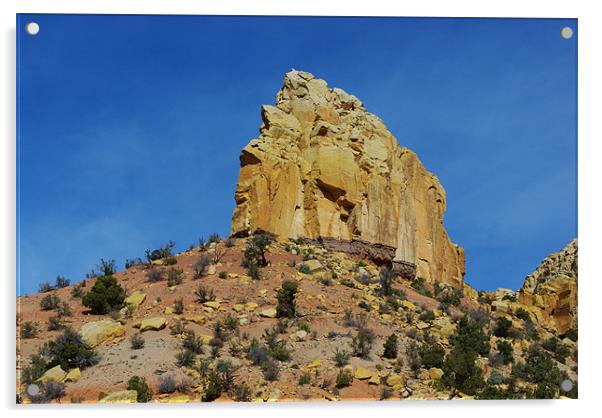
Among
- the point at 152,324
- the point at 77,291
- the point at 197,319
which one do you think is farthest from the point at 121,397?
the point at 77,291

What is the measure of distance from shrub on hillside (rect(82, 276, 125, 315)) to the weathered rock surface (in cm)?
135

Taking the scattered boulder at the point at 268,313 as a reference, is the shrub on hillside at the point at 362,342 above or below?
below

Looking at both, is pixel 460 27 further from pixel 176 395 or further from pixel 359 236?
pixel 359 236

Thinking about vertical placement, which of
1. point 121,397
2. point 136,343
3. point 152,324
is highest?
point 152,324

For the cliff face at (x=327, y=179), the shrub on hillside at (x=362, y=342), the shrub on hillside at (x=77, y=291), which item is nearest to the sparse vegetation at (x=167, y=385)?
the shrub on hillside at (x=362, y=342)

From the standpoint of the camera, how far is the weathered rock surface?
16844 millimetres

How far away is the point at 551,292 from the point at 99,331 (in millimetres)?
18966

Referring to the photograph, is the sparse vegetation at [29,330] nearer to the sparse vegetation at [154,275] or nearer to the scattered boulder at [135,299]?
the scattered boulder at [135,299]

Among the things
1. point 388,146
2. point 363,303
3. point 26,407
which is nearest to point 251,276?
point 363,303

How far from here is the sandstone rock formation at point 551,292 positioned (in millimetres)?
24175

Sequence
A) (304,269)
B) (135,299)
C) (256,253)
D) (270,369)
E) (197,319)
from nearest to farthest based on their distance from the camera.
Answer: (270,369), (197,319), (135,299), (304,269), (256,253)

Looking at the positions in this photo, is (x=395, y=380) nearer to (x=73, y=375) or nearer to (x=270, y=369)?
(x=270, y=369)

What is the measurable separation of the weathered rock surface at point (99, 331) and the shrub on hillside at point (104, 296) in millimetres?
1351

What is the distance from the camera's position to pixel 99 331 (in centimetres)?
1725
